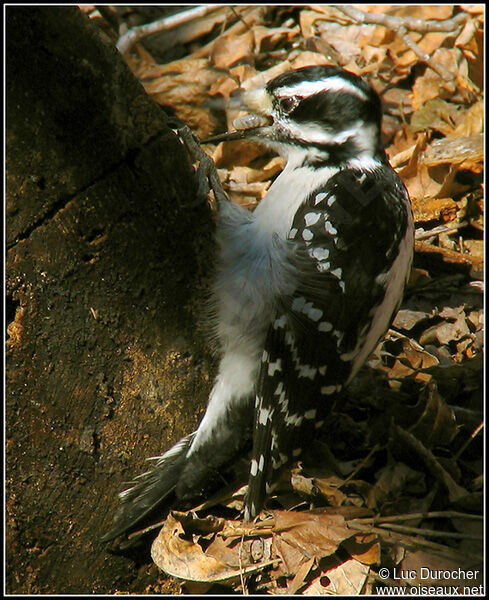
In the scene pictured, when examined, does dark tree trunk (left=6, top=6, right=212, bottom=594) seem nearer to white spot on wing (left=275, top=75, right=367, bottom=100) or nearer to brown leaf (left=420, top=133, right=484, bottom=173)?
white spot on wing (left=275, top=75, right=367, bottom=100)

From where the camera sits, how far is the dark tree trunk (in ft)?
6.42

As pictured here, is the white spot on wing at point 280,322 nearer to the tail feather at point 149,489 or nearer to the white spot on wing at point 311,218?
the white spot on wing at point 311,218

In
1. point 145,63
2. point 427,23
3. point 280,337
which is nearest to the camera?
point 280,337

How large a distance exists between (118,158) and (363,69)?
2.82 metres

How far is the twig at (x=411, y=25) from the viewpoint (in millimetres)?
3937

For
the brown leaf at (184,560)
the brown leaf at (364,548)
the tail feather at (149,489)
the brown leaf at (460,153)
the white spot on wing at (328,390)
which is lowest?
the brown leaf at (364,548)

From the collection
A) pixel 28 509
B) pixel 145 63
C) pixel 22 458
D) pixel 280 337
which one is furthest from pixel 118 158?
pixel 145 63

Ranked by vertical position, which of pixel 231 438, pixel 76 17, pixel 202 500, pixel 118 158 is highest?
pixel 76 17

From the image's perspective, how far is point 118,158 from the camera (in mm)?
2104

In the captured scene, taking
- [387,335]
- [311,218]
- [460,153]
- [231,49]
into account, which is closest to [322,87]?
[311,218]

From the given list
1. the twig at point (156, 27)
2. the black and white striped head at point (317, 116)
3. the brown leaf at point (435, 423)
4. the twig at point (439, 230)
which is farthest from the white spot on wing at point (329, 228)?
the twig at point (156, 27)

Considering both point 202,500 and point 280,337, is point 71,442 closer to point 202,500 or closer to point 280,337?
point 202,500

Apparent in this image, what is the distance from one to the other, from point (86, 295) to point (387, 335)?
5.89ft

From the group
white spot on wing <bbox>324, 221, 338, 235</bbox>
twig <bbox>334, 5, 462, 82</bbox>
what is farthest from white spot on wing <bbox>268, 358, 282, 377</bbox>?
twig <bbox>334, 5, 462, 82</bbox>
